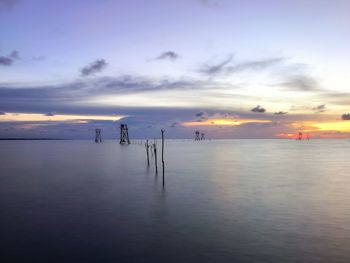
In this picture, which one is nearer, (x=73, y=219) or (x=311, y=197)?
(x=73, y=219)

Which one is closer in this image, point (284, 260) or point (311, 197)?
point (284, 260)

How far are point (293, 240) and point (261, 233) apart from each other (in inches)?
105

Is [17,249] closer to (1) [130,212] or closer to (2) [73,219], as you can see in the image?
(2) [73,219]

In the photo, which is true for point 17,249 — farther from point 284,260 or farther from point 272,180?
point 272,180

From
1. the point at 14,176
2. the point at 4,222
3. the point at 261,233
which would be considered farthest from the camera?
the point at 14,176

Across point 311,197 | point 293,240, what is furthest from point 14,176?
point 293,240

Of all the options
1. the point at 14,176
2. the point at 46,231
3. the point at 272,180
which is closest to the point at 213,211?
the point at 46,231

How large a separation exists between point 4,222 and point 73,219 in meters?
5.71

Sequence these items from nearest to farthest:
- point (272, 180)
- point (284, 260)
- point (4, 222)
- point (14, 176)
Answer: point (284, 260)
point (4, 222)
point (272, 180)
point (14, 176)

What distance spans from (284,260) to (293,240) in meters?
4.56

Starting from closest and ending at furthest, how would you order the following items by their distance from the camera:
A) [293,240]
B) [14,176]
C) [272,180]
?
[293,240] < [272,180] < [14,176]

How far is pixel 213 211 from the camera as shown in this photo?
125 feet

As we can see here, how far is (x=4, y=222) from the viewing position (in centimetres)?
3225

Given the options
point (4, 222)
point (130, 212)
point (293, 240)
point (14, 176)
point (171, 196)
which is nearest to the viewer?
point (293, 240)
